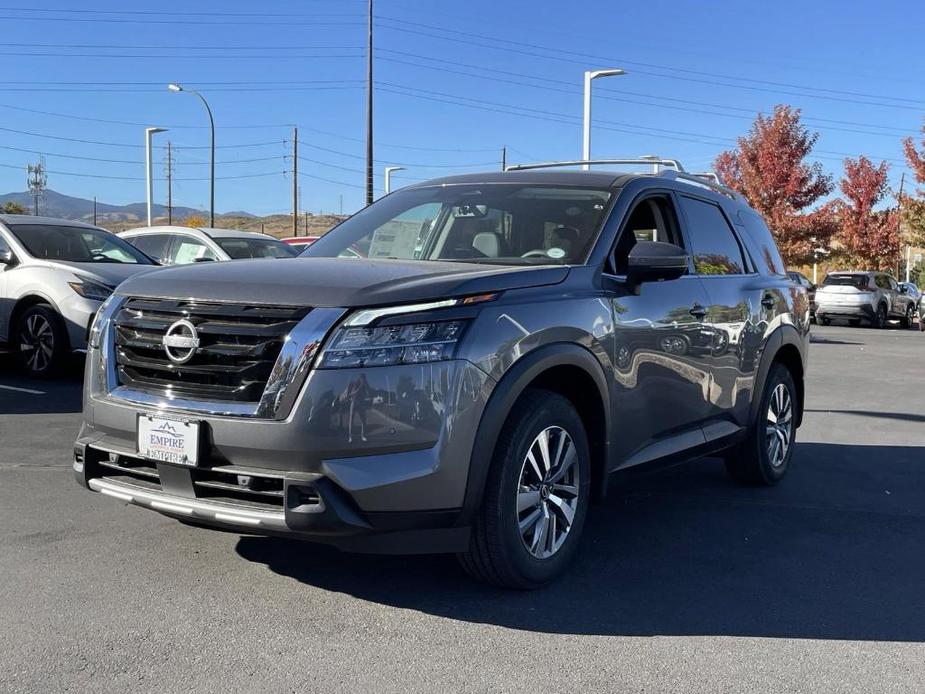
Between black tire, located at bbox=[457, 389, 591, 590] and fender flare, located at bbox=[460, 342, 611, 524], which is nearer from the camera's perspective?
fender flare, located at bbox=[460, 342, 611, 524]

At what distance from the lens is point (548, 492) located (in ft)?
13.7

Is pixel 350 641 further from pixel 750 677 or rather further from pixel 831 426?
pixel 831 426

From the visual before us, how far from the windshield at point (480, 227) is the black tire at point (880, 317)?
82.3ft

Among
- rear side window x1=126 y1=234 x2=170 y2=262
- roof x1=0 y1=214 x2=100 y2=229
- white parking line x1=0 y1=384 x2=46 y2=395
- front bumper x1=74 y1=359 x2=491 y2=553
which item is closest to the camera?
front bumper x1=74 y1=359 x2=491 y2=553

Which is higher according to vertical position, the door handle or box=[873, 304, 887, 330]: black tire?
the door handle

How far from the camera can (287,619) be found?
3730 mm

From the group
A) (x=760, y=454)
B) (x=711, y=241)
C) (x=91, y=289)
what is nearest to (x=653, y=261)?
(x=711, y=241)

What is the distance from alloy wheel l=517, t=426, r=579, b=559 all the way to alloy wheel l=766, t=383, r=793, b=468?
8.01ft

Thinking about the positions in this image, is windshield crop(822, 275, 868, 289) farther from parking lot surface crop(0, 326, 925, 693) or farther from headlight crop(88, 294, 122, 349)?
headlight crop(88, 294, 122, 349)

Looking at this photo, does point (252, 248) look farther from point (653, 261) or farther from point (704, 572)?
point (704, 572)

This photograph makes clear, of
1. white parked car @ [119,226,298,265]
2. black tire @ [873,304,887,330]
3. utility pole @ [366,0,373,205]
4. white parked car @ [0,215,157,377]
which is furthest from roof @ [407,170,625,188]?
black tire @ [873,304,887,330]

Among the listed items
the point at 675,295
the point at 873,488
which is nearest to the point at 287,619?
the point at 675,295

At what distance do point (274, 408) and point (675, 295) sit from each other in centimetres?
238

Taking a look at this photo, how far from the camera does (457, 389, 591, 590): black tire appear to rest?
12.6 feet
